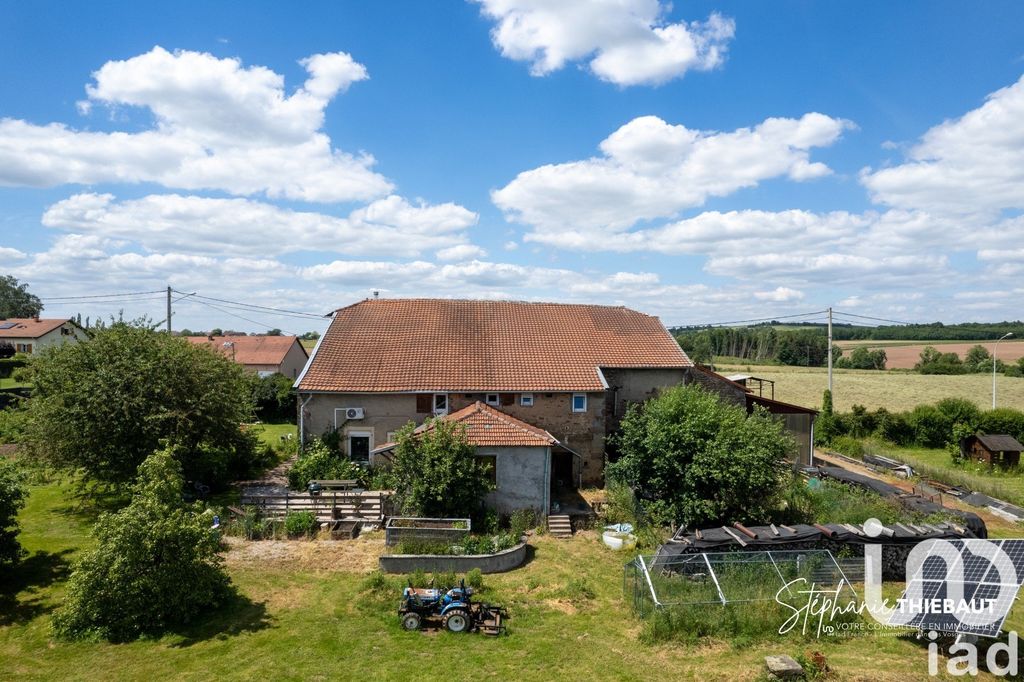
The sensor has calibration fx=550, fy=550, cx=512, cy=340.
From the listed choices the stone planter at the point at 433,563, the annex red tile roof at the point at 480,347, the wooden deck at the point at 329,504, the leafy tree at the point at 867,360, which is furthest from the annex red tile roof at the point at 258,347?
the leafy tree at the point at 867,360

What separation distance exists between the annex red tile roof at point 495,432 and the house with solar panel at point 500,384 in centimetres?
7

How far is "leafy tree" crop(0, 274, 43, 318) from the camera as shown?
8856 cm

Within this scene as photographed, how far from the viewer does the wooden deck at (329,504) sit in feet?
68.8

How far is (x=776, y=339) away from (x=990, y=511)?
94.2 meters

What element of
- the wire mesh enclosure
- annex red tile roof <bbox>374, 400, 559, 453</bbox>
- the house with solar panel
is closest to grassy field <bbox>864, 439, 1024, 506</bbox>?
the house with solar panel

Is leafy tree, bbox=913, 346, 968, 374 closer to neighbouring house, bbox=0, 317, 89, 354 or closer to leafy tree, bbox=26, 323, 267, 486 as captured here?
leafy tree, bbox=26, 323, 267, 486

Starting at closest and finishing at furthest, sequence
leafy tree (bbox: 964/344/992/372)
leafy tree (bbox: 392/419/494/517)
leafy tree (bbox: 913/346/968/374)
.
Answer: leafy tree (bbox: 392/419/494/517)
leafy tree (bbox: 913/346/968/374)
leafy tree (bbox: 964/344/992/372)

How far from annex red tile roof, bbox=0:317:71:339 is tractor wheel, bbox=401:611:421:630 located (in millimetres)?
65428

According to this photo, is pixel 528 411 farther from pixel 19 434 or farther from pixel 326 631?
pixel 19 434

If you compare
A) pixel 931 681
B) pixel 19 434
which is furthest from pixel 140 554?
pixel 931 681

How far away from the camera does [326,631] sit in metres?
13.5

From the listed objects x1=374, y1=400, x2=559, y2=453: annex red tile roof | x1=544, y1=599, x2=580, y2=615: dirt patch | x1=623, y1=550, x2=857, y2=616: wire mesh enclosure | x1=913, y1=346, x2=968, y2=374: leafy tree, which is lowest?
x1=544, y1=599, x2=580, y2=615: dirt patch

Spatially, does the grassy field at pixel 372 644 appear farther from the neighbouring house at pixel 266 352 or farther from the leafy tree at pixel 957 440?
the neighbouring house at pixel 266 352

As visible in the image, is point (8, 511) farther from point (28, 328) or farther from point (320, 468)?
point (28, 328)
